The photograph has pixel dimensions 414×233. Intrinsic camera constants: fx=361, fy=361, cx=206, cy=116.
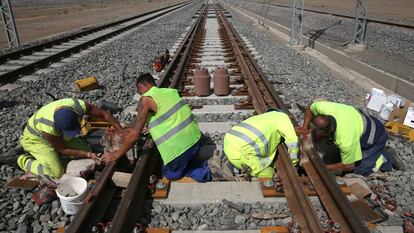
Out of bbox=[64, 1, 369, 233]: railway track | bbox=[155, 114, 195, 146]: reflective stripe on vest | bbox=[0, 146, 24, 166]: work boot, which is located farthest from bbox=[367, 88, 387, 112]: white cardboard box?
bbox=[0, 146, 24, 166]: work boot

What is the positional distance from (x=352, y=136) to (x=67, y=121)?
336cm

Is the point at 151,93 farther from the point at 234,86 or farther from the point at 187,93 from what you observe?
the point at 234,86

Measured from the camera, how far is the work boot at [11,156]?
15.8 ft

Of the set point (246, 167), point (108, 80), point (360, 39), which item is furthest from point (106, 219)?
point (360, 39)

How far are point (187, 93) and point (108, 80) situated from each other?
244cm

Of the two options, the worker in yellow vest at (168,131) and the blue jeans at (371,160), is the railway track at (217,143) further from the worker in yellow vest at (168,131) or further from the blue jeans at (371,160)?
the blue jeans at (371,160)

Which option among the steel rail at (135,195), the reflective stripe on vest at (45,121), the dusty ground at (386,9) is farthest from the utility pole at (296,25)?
the dusty ground at (386,9)

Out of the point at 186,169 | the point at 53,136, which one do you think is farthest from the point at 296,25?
the point at 53,136

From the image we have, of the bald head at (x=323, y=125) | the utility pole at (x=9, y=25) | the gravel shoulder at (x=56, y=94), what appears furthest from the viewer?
the utility pole at (x=9, y=25)

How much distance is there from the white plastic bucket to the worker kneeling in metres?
1.74

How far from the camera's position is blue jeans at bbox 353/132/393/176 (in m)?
4.50

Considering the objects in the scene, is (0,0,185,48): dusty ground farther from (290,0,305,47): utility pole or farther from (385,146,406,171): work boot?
(385,146,406,171): work boot

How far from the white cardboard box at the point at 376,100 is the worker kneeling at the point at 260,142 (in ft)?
10.7

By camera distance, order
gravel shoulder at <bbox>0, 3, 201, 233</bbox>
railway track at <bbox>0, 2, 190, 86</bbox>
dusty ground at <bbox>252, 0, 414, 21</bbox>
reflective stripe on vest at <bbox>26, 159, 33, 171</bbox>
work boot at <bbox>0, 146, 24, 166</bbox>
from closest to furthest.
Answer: gravel shoulder at <bbox>0, 3, 201, 233</bbox> < reflective stripe on vest at <bbox>26, 159, 33, 171</bbox> < work boot at <bbox>0, 146, 24, 166</bbox> < railway track at <bbox>0, 2, 190, 86</bbox> < dusty ground at <bbox>252, 0, 414, 21</bbox>
